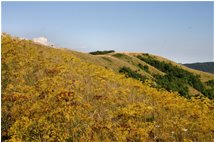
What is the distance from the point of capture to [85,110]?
13391 millimetres

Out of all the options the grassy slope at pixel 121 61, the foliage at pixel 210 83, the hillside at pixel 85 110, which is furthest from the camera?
the foliage at pixel 210 83

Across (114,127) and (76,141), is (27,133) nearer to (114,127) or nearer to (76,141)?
(76,141)

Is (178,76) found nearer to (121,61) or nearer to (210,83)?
(210,83)

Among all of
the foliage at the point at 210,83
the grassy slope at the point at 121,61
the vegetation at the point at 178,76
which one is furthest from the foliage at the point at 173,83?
the foliage at the point at 210,83

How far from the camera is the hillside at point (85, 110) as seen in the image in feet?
38.7

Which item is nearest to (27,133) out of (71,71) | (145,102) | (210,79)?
(145,102)

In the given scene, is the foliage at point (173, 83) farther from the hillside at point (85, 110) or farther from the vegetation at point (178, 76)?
the hillside at point (85, 110)

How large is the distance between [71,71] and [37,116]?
617 centimetres

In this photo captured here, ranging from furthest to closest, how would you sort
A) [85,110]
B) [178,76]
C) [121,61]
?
[178,76] → [121,61] → [85,110]

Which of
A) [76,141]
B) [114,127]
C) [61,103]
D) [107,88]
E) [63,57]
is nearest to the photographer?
[76,141]

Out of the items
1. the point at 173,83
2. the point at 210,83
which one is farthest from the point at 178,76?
the point at 173,83

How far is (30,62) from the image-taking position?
1917cm

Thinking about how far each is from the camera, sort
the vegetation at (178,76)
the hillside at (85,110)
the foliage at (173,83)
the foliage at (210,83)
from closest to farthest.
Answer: the hillside at (85,110), the foliage at (173,83), the vegetation at (178,76), the foliage at (210,83)

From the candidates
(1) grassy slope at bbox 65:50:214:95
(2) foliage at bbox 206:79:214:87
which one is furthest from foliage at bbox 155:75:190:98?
(2) foliage at bbox 206:79:214:87
